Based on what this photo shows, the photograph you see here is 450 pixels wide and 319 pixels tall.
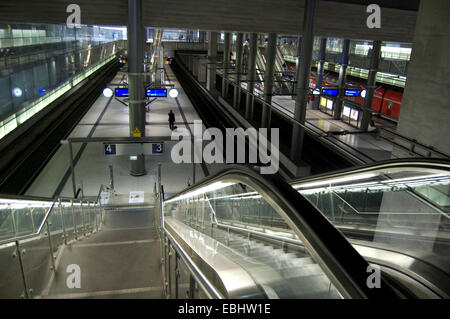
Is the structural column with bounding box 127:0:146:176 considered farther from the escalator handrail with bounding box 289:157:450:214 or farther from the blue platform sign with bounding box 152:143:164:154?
the escalator handrail with bounding box 289:157:450:214

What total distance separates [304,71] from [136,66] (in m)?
5.81

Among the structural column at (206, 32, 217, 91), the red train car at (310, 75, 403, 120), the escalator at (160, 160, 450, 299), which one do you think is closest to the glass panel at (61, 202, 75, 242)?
the escalator at (160, 160, 450, 299)

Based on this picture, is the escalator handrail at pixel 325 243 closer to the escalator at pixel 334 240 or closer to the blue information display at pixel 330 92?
the escalator at pixel 334 240

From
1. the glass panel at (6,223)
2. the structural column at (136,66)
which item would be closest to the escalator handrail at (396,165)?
the glass panel at (6,223)

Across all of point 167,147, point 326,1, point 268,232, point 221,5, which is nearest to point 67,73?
point 167,147

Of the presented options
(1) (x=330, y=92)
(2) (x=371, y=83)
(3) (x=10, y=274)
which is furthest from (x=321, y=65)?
(3) (x=10, y=274)

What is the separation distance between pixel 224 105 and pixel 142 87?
13372 millimetres

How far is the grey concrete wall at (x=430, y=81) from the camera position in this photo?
265 inches

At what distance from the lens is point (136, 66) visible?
11883mm

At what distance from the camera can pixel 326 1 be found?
12.8m

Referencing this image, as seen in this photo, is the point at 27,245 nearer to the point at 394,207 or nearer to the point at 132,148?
the point at 394,207

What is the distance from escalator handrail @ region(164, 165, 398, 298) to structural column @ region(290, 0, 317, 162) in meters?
11.7

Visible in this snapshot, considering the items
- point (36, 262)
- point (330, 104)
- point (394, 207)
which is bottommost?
point (330, 104)

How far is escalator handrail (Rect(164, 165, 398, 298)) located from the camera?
49.0 inches
